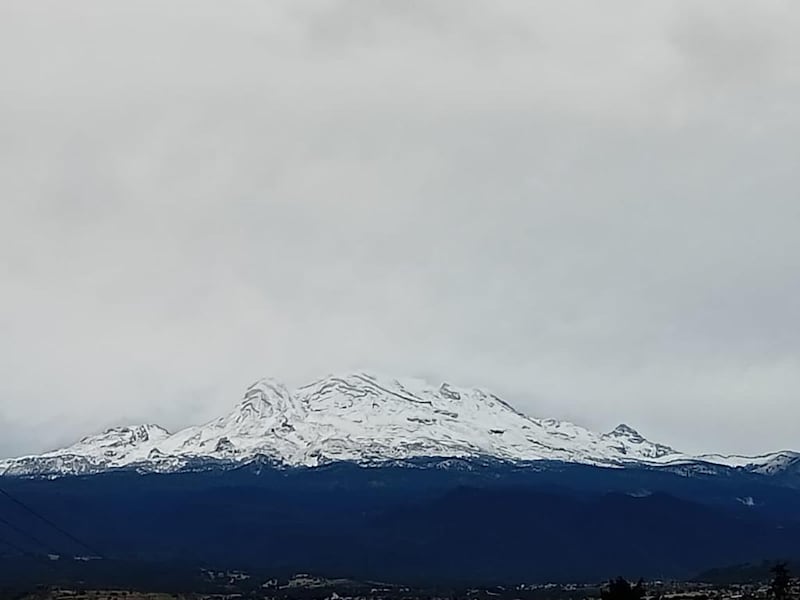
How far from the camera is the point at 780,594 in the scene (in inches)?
6939

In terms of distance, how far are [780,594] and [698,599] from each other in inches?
978

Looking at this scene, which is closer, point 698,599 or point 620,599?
point 620,599

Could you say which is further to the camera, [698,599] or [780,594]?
[698,599]

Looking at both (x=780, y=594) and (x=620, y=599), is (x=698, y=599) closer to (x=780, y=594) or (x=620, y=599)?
(x=780, y=594)

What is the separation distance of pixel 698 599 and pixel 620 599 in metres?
93.2

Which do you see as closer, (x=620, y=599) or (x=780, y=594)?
(x=620, y=599)

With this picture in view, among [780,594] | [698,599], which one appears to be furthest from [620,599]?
[698,599]

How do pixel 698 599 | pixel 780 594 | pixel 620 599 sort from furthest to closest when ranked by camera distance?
pixel 698 599, pixel 780 594, pixel 620 599

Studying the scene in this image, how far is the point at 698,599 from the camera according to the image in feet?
655

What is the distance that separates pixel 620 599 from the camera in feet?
368

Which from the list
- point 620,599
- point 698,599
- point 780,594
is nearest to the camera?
point 620,599

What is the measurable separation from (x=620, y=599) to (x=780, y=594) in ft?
238
